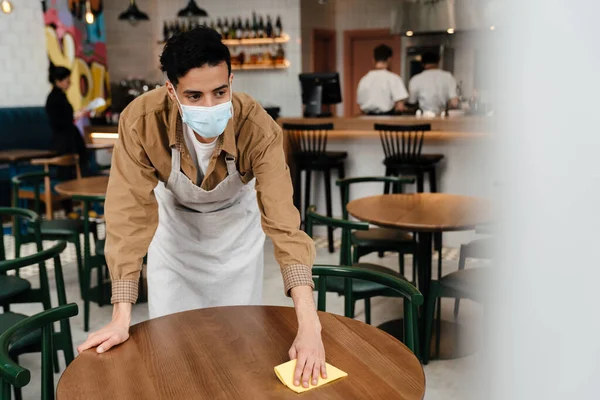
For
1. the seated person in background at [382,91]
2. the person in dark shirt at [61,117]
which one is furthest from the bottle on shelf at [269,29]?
the person in dark shirt at [61,117]

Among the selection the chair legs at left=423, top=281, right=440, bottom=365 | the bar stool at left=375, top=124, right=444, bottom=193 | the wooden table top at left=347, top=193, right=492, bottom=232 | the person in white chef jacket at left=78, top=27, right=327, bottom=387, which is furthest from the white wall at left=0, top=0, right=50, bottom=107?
the chair legs at left=423, top=281, right=440, bottom=365

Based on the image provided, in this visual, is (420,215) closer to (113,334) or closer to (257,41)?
(113,334)

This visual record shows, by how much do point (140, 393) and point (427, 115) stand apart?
439cm

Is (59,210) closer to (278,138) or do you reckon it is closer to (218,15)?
(218,15)

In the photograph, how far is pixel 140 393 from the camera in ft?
3.89

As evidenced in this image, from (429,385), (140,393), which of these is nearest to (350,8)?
(429,385)

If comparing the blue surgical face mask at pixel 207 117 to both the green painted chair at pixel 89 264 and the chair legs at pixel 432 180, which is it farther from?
the chair legs at pixel 432 180

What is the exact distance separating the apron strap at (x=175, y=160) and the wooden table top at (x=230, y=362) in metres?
0.46

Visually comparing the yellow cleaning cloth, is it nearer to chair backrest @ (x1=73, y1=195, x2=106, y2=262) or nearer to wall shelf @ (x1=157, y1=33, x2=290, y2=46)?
chair backrest @ (x1=73, y1=195, x2=106, y2=262)

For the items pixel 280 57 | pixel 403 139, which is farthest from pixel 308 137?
pixel 280 57

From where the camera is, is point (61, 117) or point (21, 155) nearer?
point (21, 155)

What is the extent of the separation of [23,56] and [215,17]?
9.25 ft

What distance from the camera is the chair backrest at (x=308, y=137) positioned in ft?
15.6

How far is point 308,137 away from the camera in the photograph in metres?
4.93
